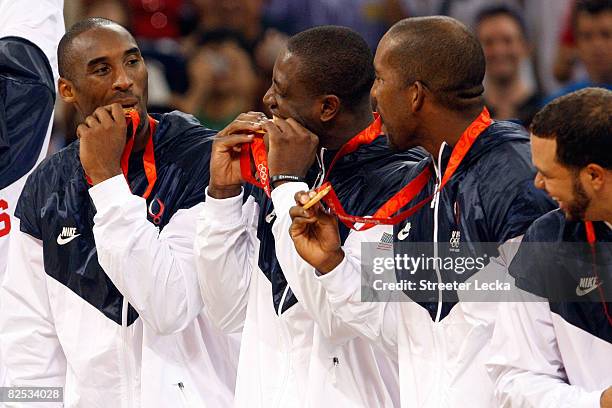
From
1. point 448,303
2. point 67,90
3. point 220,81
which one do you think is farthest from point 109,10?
point 448,303

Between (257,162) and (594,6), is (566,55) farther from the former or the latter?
(257,162)

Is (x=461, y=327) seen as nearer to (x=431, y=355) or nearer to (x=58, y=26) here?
(x=431, y=355)

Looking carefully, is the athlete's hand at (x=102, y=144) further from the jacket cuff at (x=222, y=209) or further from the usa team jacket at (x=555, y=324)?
→ the usa team jacket at (x=555, y=324)

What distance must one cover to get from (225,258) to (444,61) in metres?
0.94

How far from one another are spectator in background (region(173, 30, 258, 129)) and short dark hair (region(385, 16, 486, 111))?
3.98m

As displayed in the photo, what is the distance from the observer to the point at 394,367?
372cm

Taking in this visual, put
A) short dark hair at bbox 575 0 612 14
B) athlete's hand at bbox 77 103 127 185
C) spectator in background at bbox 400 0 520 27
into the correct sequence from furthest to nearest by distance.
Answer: spectator in background at bbox 400 0 520 27, short dark hair at bbox 575 0 612 14, athlete's hand at bbox 77 103 127 185

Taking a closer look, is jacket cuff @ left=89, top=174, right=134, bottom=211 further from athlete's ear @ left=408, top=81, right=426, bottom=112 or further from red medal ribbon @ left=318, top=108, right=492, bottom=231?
athlete's ear @ left=408, top=81, right=426, bottom=112

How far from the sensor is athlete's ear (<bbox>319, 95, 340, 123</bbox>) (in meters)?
3.72

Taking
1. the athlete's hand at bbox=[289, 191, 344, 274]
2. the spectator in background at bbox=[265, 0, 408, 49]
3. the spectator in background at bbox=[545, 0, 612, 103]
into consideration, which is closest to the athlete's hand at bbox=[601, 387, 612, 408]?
the athlete's hand at bbox=[289, 191, 344, 274]

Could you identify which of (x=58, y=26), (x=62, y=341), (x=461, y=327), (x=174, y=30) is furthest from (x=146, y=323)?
(x=174, y=30)

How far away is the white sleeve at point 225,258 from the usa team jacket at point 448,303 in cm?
37

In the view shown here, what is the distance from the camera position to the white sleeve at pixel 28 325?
4.14 m

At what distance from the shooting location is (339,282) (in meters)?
3.39
